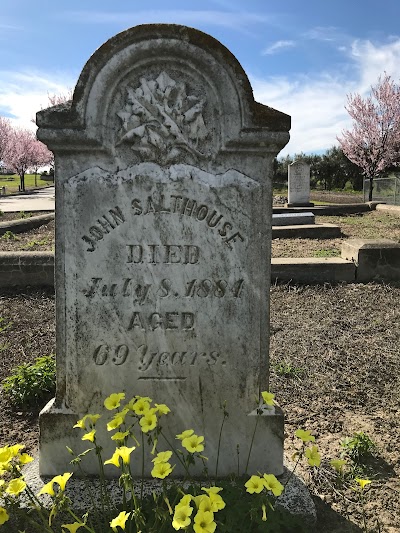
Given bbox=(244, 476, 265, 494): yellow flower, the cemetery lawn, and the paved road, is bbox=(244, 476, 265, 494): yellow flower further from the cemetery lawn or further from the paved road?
the paved road

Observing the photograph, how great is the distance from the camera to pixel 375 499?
253 centimetres

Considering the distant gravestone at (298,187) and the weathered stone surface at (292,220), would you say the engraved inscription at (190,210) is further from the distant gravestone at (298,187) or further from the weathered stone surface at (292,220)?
the distant gravestone at (298,187)

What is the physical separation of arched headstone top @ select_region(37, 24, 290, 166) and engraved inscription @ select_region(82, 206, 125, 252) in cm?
28

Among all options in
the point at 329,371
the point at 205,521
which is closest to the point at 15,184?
the point at 329,371

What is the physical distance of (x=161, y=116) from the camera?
2289mm

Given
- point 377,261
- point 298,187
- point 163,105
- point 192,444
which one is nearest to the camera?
point 192,444

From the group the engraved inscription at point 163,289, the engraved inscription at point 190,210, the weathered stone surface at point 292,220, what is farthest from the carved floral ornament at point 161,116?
the weathered stone surface at point 292,220

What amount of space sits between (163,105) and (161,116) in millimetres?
51

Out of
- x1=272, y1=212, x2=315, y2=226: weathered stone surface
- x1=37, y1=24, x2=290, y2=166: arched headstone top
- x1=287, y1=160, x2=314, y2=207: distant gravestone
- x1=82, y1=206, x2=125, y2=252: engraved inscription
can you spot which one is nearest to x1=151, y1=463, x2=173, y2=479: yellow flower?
x1=82, y1=206, x2=125, y2=252: engraved inscription

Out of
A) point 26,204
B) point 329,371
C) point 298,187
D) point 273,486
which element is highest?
point 298,187

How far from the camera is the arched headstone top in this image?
2234 millimetres

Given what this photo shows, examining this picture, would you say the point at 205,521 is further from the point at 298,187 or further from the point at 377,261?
the point at 298,187

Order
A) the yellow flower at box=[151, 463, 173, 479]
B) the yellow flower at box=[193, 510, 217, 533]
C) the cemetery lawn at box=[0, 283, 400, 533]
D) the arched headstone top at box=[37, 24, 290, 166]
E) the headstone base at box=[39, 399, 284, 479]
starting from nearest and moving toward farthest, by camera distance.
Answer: the yellow flower at box=[193, 510, 217, 533]
the yellow flower at box=[151, 463, 173, 479]
the arched headstone top at box=[37, 24, 290, 166]
the headstone base at box=[39, 399, 284, 479]
the cemetery lawn at box=[0, 283, 400, 533]

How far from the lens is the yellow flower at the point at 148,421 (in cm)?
190
